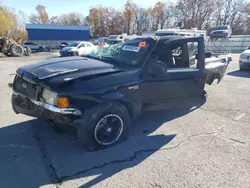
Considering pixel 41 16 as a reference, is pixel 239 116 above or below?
below

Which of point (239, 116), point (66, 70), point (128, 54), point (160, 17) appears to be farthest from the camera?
point (160, 17)

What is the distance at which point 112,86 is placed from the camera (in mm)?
3262

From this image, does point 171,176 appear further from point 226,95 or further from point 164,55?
point 226,95

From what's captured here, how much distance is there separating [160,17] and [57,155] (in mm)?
70108

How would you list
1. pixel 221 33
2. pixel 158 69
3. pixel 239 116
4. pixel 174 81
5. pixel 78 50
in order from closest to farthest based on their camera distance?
pixel 158 69 < pixel 174 81 < pixel 239 116 < pixel 78 50 < pixel 221 33

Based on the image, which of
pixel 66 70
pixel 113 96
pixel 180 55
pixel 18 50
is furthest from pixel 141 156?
pixel 18 50

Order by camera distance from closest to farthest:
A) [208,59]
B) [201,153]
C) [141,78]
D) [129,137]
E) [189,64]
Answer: [201,153] → [141,78] → [129,137] → [189,64] → [208,59]

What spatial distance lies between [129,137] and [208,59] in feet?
11.1

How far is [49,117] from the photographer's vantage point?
3082 millimetres

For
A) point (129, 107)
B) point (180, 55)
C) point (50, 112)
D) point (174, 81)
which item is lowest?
point (129, 107)

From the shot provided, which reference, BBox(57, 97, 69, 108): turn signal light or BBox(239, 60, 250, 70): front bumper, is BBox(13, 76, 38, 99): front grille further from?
BBox(239, 60, 250, 70): front bumper

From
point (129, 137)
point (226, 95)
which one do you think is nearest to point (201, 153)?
point (129, 137)

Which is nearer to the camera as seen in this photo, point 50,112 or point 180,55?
point 50,112

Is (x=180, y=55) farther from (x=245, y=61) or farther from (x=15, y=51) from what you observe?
(x=15, y=51)
